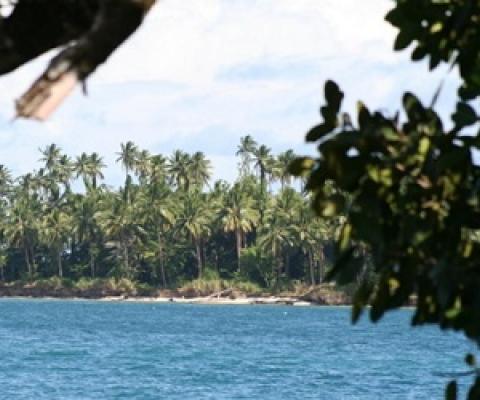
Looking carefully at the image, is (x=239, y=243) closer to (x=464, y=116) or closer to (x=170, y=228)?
(x=170, y=228)

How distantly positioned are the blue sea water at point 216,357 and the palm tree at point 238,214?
21.8 ft

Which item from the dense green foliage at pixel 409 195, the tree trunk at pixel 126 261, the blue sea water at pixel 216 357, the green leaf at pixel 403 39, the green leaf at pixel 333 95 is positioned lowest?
the blue sea water at pixel 216 357

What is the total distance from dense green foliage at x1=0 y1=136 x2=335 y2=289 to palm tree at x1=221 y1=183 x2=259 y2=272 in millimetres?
97

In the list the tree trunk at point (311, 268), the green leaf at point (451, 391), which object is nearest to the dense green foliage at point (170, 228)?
the tree trunk at point (311, 268)

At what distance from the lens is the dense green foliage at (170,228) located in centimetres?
10325

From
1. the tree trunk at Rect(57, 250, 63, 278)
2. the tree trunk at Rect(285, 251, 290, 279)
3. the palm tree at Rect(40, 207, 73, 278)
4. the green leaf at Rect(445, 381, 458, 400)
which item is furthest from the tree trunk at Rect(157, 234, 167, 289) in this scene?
the green leaf at Rect(445, 381, 458, 400)

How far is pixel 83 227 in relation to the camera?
10994cm

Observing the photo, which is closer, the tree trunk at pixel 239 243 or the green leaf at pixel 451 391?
the green leaf at pixel 451 391

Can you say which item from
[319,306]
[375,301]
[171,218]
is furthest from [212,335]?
[375,301]

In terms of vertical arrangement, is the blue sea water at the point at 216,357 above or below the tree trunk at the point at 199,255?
below

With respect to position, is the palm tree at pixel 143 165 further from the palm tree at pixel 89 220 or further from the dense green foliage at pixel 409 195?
the dense green foliage at pixel 409 195

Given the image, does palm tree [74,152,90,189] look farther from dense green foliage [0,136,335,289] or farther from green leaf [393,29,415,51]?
green leaf [393,29,415,51]

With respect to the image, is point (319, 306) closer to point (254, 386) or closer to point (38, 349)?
point (38, 349)

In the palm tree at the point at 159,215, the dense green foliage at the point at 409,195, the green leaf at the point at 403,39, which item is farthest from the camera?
the palm tree at the point at 159,215
